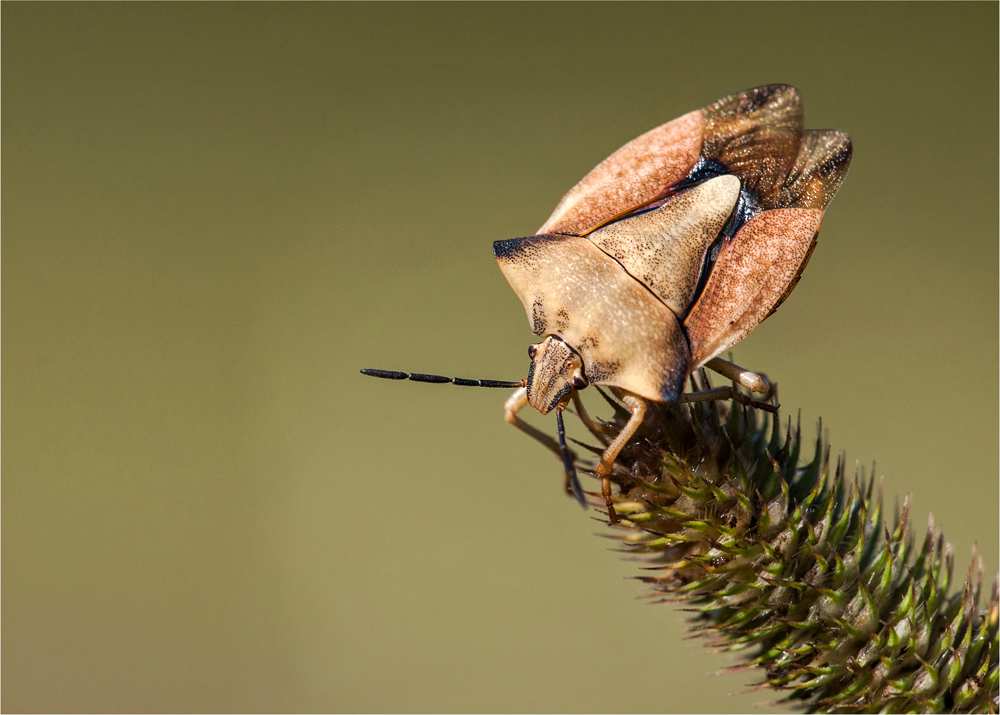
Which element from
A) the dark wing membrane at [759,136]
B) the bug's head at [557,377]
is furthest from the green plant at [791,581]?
the dark wing membrane at [759,136]

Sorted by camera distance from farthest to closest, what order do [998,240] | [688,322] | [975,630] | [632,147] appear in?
[998,240] → [632,147] → [975,630] → [688,322]

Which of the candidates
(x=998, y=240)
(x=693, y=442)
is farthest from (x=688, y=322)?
(x=998, y=240)

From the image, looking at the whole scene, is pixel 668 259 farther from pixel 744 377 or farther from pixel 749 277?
pixel 744 377

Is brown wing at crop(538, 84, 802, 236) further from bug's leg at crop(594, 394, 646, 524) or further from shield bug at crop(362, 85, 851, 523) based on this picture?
bug's leg at crop(594, 394, 646, 524)

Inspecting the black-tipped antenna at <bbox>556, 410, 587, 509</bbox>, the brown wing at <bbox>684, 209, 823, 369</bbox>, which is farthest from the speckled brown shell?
the black-tipped antenna at <bbox>556, 410, 587, 509</bbox>

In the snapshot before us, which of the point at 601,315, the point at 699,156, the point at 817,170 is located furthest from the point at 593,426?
the point at 817,170

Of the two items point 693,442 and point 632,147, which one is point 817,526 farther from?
point 632,147
